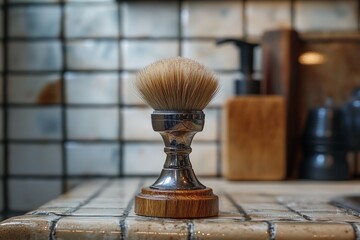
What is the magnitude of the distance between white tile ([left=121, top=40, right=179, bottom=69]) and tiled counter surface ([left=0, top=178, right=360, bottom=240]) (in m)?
0.38

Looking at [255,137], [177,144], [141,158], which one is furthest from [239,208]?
[141,158]

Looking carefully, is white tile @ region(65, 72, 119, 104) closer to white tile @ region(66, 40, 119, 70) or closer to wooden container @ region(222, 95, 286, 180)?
white tile @ region(66, 40, 119, 70)

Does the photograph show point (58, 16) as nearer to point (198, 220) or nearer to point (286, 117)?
point (286, 117)

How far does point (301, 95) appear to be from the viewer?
3.61ft

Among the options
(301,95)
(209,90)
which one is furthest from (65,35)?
(209,90)

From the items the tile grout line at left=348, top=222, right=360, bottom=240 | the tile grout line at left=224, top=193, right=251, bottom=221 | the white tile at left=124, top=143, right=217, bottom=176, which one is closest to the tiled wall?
the white tile at left=124, top=143, right=217, bottom=176

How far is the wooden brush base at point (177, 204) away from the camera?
2.00 ft

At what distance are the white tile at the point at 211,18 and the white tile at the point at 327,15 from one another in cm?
11

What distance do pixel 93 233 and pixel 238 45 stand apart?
0.54 metres

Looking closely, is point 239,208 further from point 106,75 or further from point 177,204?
point 106,75

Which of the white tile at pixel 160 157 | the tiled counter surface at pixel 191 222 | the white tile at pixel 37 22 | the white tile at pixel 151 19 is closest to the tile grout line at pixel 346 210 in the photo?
the tiled counter surface at pixel 191 222

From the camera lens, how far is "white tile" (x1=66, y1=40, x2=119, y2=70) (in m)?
1.10

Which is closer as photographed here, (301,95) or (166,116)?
(166,116)

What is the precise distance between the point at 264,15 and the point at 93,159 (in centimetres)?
39
